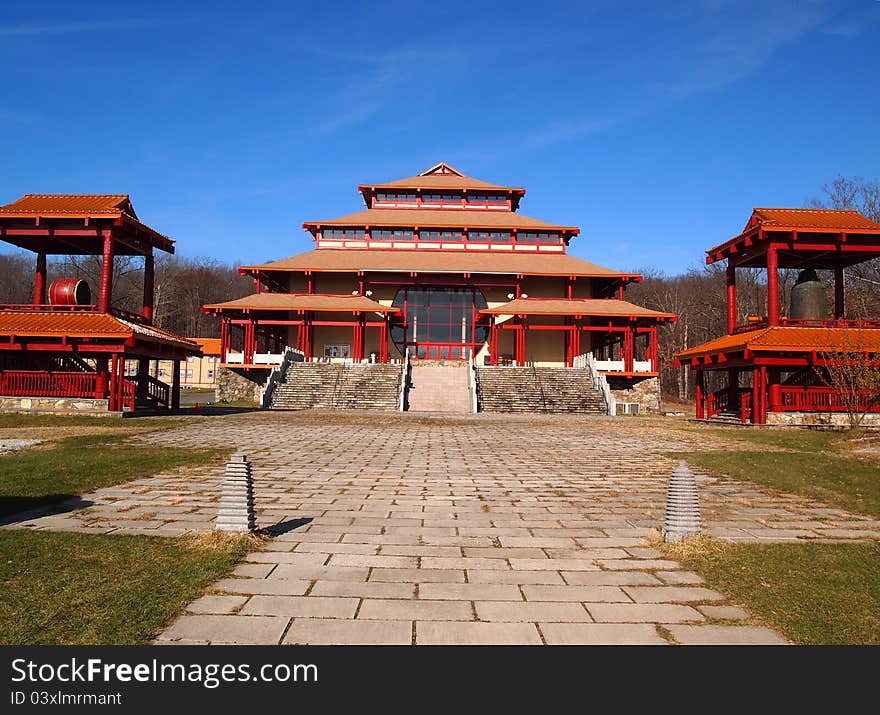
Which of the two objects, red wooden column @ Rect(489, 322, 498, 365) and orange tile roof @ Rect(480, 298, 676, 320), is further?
red wooden column @ Rect(489, 322, 498, 365)

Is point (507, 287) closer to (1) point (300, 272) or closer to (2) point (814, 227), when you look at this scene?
(1) point (300, 272)

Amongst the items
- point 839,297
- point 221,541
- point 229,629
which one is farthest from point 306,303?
point 229,629

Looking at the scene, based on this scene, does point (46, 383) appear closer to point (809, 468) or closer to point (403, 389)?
point (403, 389)

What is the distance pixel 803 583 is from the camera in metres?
4.46

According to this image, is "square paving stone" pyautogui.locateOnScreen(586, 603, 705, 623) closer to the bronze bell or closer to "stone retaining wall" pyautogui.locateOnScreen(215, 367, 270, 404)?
the bronze bell

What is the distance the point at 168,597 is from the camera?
13.1ft

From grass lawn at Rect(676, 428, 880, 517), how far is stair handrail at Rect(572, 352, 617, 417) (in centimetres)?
1016

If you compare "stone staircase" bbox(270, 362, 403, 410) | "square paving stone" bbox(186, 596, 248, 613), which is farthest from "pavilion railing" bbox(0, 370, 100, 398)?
"square paving stone" bbox(186, 596, 248, 613)

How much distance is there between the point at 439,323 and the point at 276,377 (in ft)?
48.9

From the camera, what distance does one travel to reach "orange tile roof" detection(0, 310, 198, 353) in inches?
846

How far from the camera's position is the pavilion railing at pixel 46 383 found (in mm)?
22000

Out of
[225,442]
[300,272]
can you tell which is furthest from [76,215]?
[300,272]

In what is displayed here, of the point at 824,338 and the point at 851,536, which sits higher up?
the point at 824,338

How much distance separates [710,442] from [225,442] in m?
12.4
